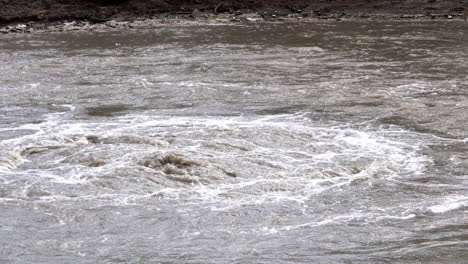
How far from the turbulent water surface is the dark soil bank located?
8.09m

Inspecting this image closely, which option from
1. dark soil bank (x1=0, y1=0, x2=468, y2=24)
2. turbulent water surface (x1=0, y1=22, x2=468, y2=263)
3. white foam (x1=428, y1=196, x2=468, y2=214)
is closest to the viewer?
turbulent water surface (x1=0, y1=22, x2=468, y2=263)

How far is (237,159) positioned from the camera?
8.88 metres

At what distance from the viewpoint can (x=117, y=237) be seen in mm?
6621

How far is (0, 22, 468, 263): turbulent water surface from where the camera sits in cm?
645

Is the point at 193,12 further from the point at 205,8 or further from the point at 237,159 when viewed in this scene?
the point at 237,159

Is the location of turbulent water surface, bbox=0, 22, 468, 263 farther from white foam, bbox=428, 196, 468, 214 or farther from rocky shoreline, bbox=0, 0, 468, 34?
rocky shoreline, bbox=0, 0, 468, 34

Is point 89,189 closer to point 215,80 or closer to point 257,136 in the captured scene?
point 257,136

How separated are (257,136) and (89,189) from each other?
2.72 metres

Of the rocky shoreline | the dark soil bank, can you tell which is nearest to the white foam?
the rocky shoreline

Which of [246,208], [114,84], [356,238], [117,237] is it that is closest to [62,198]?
[117,237]

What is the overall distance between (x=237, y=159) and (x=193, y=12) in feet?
57.6

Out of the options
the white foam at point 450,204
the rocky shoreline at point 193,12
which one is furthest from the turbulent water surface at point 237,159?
the rocky shoreline at point 193,12

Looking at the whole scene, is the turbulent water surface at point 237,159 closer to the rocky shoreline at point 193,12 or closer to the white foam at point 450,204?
the white foam at point 450,204

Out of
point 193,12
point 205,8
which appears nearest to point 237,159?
point 193,12
